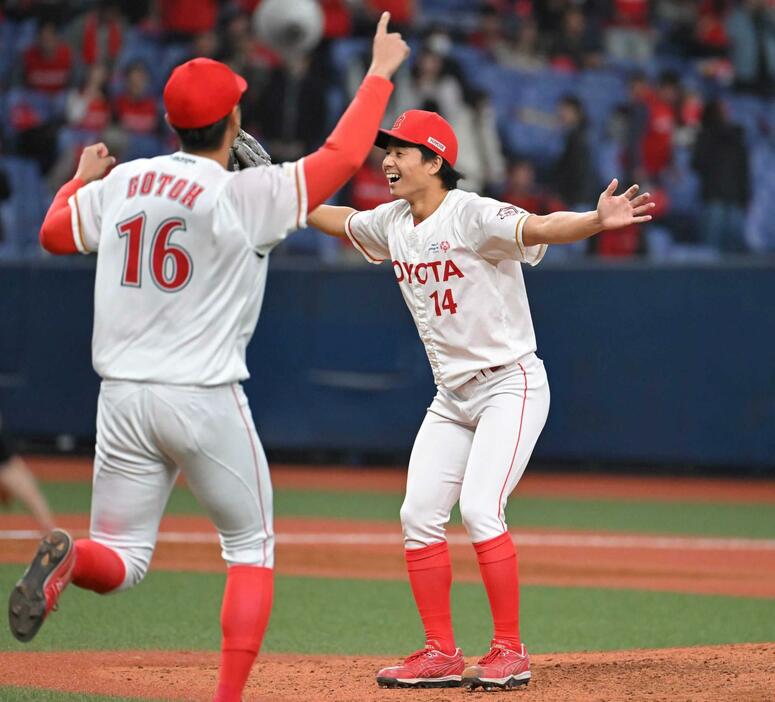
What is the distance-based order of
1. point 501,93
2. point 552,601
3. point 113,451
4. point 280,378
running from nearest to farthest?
point 113,451
point 552,601
point 280,378
point 501,93

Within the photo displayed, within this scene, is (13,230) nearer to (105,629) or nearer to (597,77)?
(597,77)

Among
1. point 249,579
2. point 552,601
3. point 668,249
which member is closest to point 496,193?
point 668,249

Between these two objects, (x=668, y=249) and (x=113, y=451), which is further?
(x=668, y=249)

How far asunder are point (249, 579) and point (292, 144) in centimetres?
1017

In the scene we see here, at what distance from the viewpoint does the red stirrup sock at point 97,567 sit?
4.27m

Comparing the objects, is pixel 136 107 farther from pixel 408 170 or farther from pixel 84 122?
pixel 408 170

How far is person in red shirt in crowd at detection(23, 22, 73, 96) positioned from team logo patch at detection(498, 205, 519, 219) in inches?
450

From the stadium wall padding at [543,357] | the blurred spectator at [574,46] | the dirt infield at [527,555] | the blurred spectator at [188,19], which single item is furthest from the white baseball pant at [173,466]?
the blurred spectator at [188,19]

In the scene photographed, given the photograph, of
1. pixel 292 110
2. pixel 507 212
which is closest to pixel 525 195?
pixel 292 110

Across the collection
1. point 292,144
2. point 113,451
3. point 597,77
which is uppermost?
point 597,77

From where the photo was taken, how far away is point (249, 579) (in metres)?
4.36

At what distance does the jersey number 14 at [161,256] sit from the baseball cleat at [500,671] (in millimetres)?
2104

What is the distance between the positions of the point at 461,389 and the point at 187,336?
5.70ft

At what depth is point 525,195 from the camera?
45.5 feet
